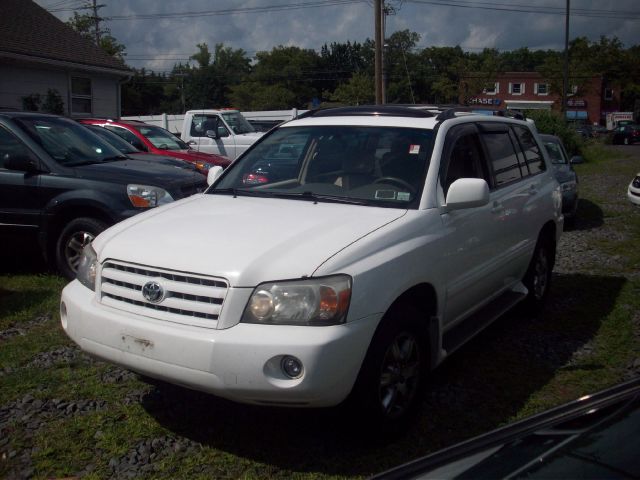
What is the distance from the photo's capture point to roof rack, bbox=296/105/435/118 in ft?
16.5

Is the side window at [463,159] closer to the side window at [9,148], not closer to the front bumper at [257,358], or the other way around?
the front bumper at [257,358]

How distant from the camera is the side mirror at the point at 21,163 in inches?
277

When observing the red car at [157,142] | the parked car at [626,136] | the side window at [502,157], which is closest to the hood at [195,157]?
the red car at [157,142]

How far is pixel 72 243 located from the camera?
6.96 metres

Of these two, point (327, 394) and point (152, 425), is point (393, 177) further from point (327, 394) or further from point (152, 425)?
point (152, 425)

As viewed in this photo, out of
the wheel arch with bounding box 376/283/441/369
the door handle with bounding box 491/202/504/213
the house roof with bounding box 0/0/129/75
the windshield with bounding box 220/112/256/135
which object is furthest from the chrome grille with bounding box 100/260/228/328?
the house roof with bounding box 0/0/129/75

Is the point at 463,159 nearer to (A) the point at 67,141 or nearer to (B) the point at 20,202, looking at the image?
(B) the point at 20,202

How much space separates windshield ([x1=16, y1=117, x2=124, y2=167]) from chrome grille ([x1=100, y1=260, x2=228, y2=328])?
385 centimetres

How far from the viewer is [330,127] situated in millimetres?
5168

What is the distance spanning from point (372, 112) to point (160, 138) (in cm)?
929

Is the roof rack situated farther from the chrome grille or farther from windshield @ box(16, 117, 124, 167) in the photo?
windshield @ box(16, 117, 124, 167)

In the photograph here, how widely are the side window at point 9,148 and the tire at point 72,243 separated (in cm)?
94

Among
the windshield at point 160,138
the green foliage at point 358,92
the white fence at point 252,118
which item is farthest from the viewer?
the green foliage at point 358,92

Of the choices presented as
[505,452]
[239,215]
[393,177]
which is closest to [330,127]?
[393,177]
